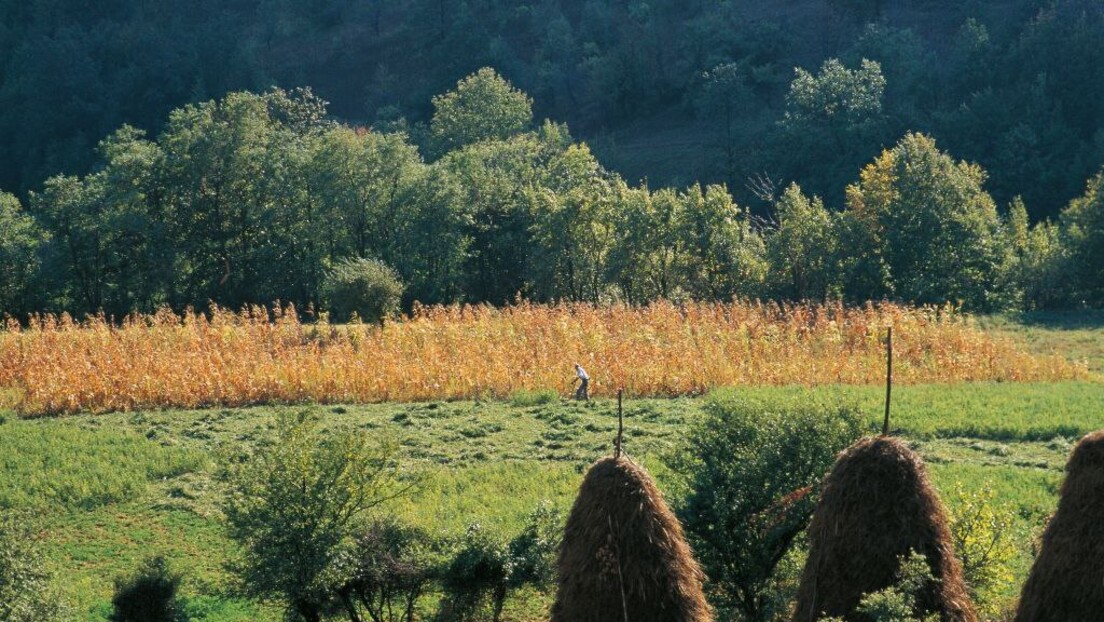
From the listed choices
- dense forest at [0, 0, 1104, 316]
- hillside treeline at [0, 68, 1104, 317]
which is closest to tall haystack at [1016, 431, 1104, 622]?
dense forest at [0, 0, 1104, 316]

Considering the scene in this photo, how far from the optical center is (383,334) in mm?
29125

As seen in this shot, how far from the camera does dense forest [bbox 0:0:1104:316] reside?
126 feet

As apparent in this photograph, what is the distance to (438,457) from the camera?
21.8 metres

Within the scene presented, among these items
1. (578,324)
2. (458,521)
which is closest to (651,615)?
(458,521)

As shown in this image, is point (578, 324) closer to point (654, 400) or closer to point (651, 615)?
point (654, 400)

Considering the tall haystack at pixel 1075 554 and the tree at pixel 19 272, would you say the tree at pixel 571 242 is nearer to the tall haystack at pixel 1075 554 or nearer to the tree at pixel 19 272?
the tree at pixel 19 272

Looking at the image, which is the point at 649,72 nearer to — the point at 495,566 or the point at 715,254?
the point at 715,254

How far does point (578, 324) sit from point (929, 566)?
58.4ft

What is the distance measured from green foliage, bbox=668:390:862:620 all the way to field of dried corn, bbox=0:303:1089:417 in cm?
953

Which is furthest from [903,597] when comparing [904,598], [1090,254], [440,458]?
[1090,254]

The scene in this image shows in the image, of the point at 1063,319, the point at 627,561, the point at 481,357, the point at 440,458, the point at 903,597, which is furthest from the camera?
the point at 1063,319

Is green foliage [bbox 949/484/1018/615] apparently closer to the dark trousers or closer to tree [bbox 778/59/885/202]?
the dark trousers

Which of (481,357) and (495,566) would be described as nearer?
(495,566)

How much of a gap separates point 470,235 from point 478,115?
15921 millimetres
